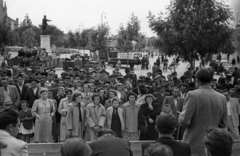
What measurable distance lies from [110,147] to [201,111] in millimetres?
1313

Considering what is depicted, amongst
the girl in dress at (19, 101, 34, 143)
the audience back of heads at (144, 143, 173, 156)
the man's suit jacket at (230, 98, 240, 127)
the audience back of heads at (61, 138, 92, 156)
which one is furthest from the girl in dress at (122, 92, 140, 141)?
the audience back of heads at (144, 143, 173, 156)

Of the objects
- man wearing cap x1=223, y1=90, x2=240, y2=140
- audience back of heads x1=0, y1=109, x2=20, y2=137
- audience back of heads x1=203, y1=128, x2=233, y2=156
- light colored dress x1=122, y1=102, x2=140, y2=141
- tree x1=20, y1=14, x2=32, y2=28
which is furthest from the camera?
tree x1=20, y1=14, x2=32, y2=28

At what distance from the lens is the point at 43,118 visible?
10273mm

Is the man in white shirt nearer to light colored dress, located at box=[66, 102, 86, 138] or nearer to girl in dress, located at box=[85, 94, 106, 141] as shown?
light colored dress, located at box=[66, 102, 86, 138]

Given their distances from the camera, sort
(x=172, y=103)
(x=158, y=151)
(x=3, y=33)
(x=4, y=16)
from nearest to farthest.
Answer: (x=158, y=151), (x=172, y=103), (x=3, y=33), (x=4, y=16)

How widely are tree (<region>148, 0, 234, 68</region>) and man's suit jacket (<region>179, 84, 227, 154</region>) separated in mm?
15142

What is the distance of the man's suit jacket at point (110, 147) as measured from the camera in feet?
15.4

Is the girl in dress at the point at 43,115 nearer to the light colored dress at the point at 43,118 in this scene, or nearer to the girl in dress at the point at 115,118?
the light colored dress at the point at 43,118

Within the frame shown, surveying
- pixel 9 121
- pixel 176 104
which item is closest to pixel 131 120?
pixel 176 104

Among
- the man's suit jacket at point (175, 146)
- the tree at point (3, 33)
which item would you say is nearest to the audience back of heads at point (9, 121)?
the man's suit jacket at point (175, 146)

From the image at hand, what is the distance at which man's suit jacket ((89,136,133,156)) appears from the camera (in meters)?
4.70

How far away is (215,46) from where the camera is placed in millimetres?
20766

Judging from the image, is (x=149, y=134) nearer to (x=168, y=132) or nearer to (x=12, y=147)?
(x=168, y=132)

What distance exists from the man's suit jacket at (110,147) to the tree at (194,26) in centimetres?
1566
